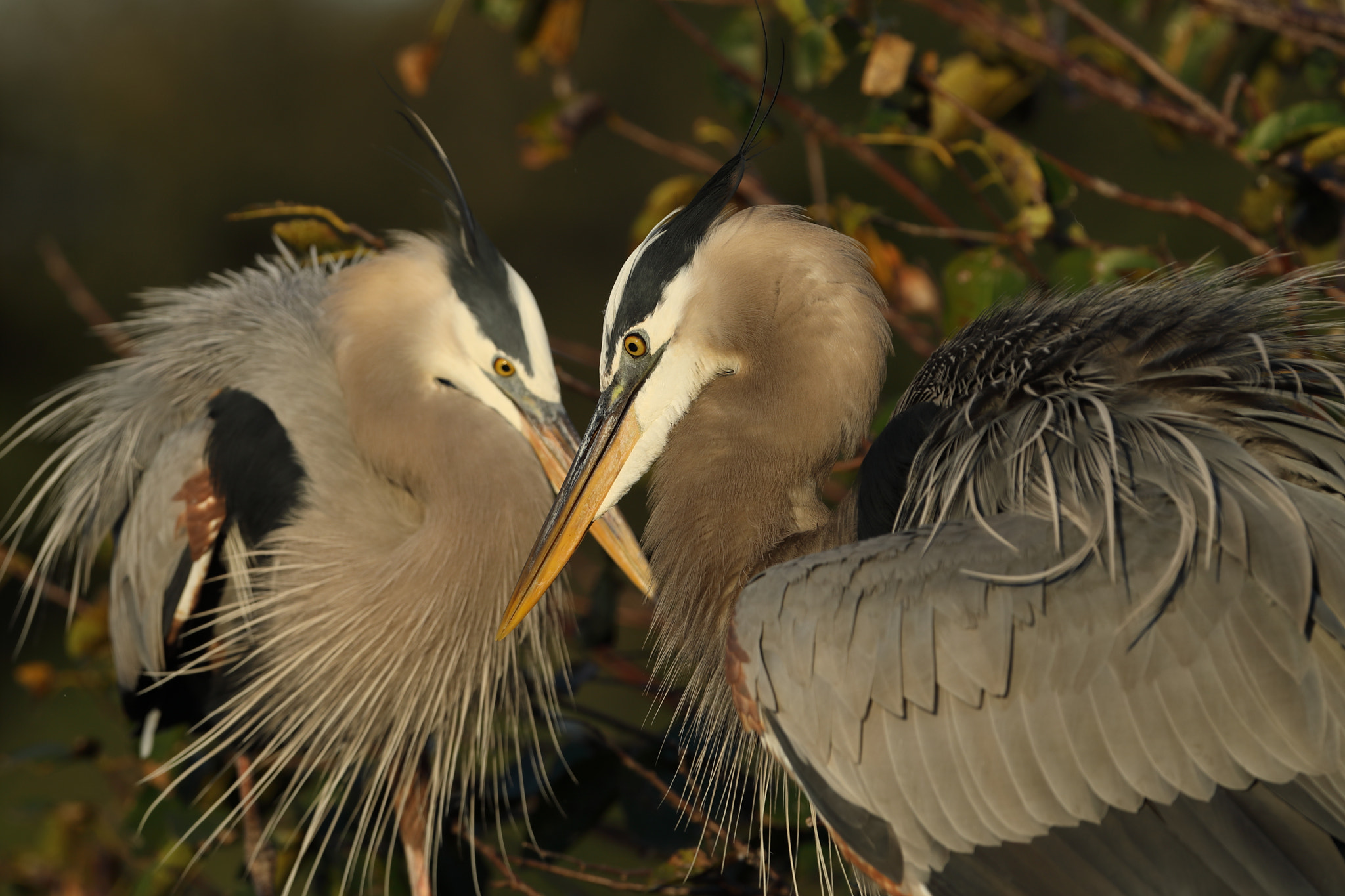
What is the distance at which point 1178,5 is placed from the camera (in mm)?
2566

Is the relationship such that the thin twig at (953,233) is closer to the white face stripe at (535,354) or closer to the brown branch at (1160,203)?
the brown branch at (1160,203)

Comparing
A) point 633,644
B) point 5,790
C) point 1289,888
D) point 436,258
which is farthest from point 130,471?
point 5,790

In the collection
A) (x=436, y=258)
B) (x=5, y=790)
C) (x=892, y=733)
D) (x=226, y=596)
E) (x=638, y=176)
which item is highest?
(x=436, y=258)

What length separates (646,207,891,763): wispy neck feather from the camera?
5.59 feet

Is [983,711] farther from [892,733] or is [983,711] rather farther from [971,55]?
[971,55]

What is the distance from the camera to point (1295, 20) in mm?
1864

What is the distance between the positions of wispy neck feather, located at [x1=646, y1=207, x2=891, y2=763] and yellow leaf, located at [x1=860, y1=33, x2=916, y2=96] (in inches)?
12.3

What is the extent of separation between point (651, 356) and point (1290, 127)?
3.30 ft

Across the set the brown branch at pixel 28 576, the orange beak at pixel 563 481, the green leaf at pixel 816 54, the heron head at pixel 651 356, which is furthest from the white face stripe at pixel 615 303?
the brown branch at pixel 28 576

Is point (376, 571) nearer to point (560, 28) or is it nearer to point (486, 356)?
point (486, 356)

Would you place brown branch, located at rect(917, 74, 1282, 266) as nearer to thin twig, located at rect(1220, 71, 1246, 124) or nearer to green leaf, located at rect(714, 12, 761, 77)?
thin twig, located at rect(1220, 71, 1246, 124)

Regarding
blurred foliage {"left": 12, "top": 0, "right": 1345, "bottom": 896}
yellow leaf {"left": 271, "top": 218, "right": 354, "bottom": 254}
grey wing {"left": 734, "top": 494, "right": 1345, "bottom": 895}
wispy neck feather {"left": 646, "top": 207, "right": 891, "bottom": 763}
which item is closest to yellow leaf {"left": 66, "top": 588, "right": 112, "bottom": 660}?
blurred foliage {"left": 12, "top": 0, "right": 1345, "bottom": 896}

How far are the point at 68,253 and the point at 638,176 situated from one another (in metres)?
3.33

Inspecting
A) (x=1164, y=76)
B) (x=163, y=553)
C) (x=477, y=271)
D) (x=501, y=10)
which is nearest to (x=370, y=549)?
(x=163, y=553)
